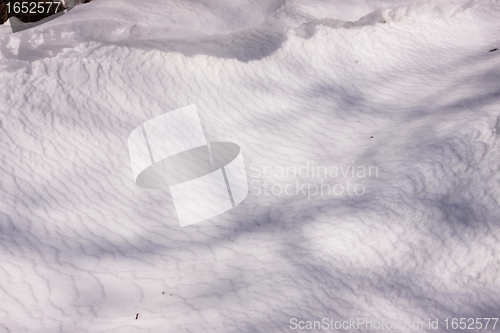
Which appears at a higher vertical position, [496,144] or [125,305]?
[496,144]

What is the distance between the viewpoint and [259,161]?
2.23 m

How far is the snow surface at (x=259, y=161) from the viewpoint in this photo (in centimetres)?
144

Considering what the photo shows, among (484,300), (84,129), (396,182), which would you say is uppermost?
(84,129)

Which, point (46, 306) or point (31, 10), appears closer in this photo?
point (46, 306)

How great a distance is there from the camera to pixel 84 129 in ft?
7.22

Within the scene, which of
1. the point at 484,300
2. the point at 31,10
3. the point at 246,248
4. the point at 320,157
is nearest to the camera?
the point at 484,300

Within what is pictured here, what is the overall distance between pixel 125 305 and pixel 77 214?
23.1 inches

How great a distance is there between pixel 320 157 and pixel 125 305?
1.25 m

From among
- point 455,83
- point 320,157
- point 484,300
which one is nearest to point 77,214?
point 320,157

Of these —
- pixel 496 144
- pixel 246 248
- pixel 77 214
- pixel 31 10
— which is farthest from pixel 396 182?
pixel 31 10

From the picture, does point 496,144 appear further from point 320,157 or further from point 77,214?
point 77,214

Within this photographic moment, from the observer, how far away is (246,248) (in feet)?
5.60

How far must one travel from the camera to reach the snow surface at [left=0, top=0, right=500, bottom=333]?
4.72 ft

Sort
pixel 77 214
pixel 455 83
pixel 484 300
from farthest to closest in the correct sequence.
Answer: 1. pixel 455 83
2. pixel 77 214
3. pixel 484 300
